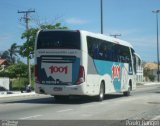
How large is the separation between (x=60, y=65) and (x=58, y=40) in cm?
127

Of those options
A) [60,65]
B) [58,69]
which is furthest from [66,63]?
[58,69]

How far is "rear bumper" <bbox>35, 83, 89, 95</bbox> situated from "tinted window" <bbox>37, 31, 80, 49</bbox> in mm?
1952

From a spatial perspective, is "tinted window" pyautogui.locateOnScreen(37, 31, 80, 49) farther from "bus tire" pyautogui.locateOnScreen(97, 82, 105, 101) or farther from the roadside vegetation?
the roadside vegetation

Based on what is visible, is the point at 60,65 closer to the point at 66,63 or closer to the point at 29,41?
the point at 66,63

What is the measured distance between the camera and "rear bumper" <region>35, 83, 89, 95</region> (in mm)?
23281

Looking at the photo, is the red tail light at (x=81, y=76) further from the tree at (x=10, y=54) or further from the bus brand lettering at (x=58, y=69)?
the tree at (x=10, y=54)

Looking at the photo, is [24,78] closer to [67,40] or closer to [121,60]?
[121,60]

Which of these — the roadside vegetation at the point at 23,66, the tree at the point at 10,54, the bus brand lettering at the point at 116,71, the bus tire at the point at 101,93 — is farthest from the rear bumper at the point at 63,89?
the tree at the point at 10,54

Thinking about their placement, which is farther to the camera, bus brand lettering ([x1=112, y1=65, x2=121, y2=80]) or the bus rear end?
bus brand lettering ([x1=112, y1=65, x2=121, y2=80])

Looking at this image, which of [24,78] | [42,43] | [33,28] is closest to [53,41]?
[42,43]

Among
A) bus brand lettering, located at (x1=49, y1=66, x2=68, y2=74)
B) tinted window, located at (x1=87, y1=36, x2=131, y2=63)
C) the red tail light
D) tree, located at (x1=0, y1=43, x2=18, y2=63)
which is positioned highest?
tree, located at (x1=0, y1=43, x2=18, y2=63)

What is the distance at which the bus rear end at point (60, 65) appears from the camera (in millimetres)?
23406

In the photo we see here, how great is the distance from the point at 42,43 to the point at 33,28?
1308 inches

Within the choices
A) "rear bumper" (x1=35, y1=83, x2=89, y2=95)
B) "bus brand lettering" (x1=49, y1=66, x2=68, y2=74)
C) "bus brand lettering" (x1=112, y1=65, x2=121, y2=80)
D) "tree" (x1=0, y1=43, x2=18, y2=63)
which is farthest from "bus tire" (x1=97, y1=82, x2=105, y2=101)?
"tree" (x1=0, y1=43, x2=18, y2=63)
